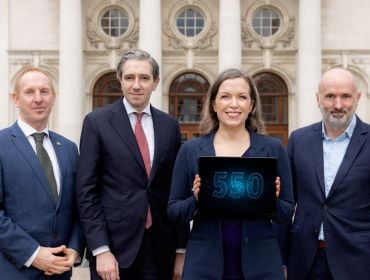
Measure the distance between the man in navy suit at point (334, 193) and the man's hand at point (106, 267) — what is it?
6.54 ft

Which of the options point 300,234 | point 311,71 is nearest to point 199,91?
point 311,71

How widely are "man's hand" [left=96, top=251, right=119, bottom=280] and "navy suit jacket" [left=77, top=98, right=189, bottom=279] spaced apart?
127 millimetres

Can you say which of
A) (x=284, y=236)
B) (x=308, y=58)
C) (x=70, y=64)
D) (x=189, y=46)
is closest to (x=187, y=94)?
(x=189, y=46)

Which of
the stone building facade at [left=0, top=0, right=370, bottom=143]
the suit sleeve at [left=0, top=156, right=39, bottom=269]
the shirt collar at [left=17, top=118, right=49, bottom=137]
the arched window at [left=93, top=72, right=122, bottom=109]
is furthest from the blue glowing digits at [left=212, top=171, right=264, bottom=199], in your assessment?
the arched window at [left=93, top=72, right=122, bottom=109]

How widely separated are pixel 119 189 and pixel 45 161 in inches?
31.2

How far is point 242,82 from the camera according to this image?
201 inches

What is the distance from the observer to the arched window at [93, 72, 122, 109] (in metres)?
31.9

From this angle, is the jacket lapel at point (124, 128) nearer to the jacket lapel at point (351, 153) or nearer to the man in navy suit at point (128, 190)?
the man in navy suit at point (128, 190)

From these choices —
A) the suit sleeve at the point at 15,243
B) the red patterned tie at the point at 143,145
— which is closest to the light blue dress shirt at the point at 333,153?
the red patterned tie at the point at 143,145

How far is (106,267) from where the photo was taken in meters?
5.60

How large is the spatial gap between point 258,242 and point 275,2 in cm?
2827

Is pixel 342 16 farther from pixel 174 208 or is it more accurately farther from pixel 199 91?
pixel 174 208

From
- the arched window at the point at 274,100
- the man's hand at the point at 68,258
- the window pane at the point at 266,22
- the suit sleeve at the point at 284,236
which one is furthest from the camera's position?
the window pane at the point at 266,22

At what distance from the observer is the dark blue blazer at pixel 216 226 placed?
4.89 meters
